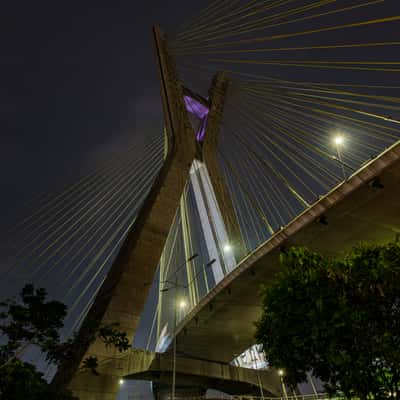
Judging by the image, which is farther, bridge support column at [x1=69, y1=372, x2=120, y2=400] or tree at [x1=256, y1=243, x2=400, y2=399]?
bridge support column at [x1=69, y1=372, x2=120, y2=400]

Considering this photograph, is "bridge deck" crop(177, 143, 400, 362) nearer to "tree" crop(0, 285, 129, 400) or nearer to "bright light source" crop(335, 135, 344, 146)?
"bright light source" crop(335, 135, 344, 146)

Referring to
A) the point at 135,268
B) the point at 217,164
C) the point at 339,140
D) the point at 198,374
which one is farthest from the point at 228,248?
the point at 198,374

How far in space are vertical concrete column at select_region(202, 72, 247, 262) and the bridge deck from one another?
→ 330 centimetres

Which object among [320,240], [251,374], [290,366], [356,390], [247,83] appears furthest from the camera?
[251,374]

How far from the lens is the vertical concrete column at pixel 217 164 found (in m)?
24.3

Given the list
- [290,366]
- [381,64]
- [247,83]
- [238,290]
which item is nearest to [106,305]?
[238,290]

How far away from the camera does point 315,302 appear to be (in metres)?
8.84

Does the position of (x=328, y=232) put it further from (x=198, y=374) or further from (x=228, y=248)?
Result: (x=198, y=374)

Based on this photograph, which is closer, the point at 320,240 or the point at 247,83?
the point at 320,240

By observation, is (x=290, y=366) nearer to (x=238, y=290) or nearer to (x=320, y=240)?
(x=320, y=240)

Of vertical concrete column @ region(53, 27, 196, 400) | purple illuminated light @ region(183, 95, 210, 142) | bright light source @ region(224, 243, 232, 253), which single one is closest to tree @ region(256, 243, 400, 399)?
vertical concrete column @ region(53, 27, 196, 400)

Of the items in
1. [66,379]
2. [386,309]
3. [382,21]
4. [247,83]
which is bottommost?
[386,309]

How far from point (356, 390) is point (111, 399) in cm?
1320

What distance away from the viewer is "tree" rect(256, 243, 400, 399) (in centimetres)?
791
